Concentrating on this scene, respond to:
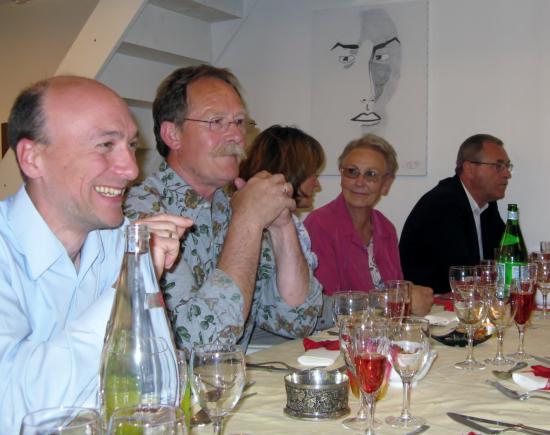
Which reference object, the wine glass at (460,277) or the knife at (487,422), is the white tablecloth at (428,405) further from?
the wine glass at (460,277)

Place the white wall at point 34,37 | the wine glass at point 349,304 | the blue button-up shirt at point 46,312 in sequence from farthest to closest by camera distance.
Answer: the white wall at point 34,37 → the wine glass at point 349,304 → the blue button-up shirt at point 46,312

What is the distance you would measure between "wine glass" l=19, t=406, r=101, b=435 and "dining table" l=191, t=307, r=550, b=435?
0.39 metres

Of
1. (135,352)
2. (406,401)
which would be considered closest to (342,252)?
(406,401)

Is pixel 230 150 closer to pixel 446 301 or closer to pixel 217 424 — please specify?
pixel 446 301

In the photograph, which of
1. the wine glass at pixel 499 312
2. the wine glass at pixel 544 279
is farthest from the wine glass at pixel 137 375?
the wine glass at pixel 544 279

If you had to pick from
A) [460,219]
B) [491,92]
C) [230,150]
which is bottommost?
[460,219]

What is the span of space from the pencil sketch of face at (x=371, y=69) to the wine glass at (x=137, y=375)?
11.2 ft

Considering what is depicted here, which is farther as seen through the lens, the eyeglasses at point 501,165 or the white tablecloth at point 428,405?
the eyeglasses at point 501,165

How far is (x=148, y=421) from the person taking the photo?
710mm

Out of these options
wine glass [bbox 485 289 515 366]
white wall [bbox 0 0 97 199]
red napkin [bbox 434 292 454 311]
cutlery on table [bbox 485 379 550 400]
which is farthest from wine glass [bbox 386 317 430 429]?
white wall [bbox 0 0 97 199]

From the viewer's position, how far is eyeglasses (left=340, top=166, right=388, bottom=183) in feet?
10.0

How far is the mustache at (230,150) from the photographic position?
2031 millimetres

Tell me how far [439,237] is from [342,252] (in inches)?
39.3

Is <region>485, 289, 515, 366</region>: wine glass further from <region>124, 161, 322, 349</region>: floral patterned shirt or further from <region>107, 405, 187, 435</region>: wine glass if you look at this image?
<region>107, 405, 187, 435</region>: wine glass
